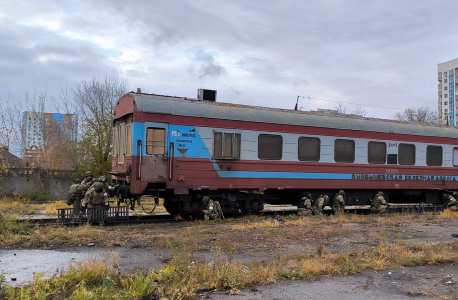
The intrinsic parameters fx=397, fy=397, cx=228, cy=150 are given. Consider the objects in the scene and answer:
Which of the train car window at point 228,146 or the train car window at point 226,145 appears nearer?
the train car window at point 226,145

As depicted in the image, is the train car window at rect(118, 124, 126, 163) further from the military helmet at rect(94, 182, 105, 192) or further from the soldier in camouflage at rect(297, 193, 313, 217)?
the soldier in camouflage at rect(297, 193, 313, 217)

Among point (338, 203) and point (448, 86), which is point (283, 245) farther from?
point (448, 86)

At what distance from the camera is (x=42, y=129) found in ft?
105

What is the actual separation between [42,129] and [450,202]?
95.7ft

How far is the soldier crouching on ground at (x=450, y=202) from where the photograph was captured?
16.6 metres

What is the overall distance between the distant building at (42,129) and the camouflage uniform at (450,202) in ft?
77.5

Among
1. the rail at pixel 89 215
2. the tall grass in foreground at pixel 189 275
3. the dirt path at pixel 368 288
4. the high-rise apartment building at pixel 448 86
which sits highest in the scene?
the high-rise apartment building at pixel 448 86

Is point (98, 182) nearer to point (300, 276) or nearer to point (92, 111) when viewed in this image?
point (300, 276)

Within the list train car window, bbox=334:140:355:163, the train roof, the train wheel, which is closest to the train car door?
the train roof

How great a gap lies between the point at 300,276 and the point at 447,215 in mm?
10509

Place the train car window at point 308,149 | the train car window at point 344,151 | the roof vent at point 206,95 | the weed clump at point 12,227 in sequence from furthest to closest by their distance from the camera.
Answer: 1. the train car window at point 344,151
2. the train car window at point 308,149
3. the roof vent at point 206,95
4. the weed clump at point 12,227

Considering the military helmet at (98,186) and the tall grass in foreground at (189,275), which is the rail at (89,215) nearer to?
the military helmet at (98,186)

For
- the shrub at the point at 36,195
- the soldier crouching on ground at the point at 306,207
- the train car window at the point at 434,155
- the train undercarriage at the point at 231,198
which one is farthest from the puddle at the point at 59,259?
the shrub at the point at 36,195

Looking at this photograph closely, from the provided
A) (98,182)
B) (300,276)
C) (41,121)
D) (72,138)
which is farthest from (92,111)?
(300,276)
